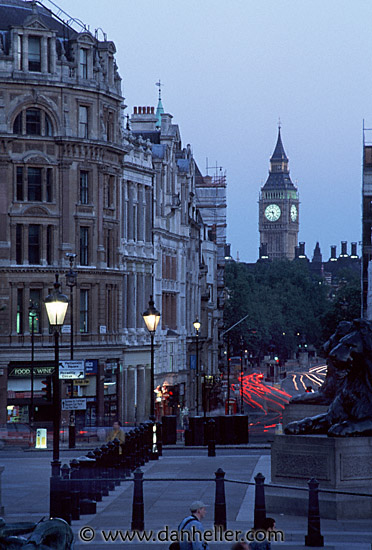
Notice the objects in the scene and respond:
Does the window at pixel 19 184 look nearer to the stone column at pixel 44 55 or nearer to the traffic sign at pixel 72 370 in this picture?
the stone column at pixel 44 55

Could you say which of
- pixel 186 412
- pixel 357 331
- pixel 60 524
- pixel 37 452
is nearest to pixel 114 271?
pixel 186 412

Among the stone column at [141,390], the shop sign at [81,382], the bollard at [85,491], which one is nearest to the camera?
the bollard at [85,491]

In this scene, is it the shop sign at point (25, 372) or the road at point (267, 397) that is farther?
the road at point (267, 397)

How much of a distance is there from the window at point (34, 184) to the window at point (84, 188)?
2428mm

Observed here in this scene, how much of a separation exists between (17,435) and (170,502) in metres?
27.3

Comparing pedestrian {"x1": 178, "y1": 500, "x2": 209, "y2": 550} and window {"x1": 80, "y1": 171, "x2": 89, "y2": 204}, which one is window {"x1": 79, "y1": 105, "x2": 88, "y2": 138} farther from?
pedestrian {"x1": 178, "y1": 500, "x2": 209, "y2": 550}

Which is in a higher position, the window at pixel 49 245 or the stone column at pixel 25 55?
the stone column at pixel 25 55

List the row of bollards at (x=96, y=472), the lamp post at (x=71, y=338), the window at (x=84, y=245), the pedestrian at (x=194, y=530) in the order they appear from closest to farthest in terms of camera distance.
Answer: the pedestrian at (x=194, y=530) → the row of bollards at (x=96, y=472) → the lamp post at (x=71, y=338) → the window at (x=84, y=245)

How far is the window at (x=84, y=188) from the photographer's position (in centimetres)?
6325

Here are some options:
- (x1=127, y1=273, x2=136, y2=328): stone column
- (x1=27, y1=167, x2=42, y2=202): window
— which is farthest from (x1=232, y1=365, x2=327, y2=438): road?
(x1=27, y1=167, x2=42, y2=202): window

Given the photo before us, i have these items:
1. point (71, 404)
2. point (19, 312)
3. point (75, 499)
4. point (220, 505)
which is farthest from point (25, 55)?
point (220, 505)

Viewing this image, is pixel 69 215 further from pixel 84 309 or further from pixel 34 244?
pixel 84 309

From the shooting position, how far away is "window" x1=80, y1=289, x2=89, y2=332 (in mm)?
63094

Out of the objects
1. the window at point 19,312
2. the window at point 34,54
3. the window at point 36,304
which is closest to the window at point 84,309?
Answer: the window at point 36,304
